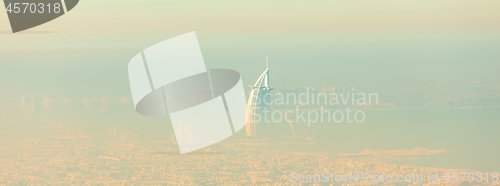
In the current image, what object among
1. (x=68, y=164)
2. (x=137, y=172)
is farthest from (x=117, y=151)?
(x=137, y=172)

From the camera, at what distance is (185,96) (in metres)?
40.9

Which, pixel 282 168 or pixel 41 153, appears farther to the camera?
pixel 41 153

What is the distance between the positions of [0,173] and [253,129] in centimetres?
2770

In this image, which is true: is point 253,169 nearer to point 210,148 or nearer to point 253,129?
point 253,129

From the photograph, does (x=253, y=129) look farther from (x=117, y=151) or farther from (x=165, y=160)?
(x=117, y=151)

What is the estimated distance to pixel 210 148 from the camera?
180ft

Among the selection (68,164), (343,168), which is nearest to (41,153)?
(68,164)

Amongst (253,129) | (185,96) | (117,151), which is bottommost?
(117,151)

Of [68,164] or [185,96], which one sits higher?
[185,96]

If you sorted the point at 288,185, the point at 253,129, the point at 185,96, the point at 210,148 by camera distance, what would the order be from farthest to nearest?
1. the point at 210,148
2. the point at 253,129
3. the point at 288,185
4. the point at 185,96

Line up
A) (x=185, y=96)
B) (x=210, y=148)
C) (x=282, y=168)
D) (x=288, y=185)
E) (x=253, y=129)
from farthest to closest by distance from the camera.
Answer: (x=210, y=148)
(x=253, y=129)
(x=282, y=168)
(x=288, y=185)
(x=185, y=96)

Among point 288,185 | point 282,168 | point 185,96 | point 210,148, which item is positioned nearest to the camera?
point 185,96

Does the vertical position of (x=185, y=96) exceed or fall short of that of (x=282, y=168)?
it exceeds it

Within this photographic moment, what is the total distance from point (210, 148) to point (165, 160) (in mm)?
6918
